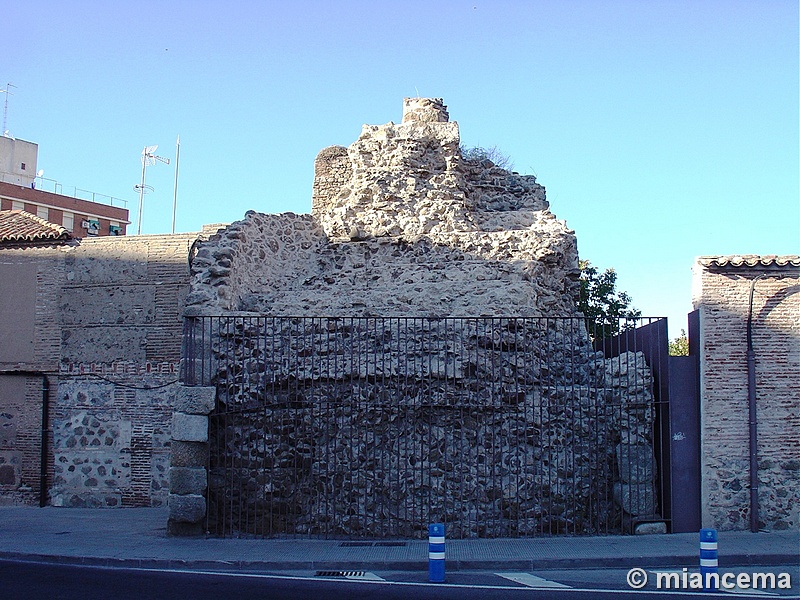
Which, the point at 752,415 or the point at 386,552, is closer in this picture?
the point at 386,552

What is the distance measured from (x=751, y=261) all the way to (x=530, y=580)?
547cm

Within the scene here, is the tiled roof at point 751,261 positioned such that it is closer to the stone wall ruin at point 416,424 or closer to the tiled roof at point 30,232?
the stone wall ruin at point 416,424

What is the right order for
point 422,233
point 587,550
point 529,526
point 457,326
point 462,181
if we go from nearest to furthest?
point 587,550, point 529,526, point 457,326, point 422,233, point 462,181

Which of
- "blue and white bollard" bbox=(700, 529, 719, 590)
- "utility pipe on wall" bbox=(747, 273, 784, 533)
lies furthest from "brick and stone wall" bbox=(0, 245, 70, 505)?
"blue and white bollard" bbox=(700, 529, 719, 590)

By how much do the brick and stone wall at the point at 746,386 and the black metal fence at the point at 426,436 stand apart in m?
0.64

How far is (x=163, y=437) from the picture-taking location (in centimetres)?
1573

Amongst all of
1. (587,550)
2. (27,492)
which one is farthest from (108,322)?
(587,550)

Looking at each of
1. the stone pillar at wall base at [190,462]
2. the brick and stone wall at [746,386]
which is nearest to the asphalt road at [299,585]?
the stone pillar at wall base at [190,462]

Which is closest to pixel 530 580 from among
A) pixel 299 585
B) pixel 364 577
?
pixel 364 577

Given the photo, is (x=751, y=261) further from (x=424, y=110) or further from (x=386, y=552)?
(x=424, y=110)

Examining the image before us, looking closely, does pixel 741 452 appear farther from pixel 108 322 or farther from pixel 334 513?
pixel 108 322

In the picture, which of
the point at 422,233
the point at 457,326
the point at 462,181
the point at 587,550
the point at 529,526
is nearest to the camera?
the point at 587,550

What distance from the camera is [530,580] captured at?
8977 millimetres

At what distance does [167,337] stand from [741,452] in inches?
393
